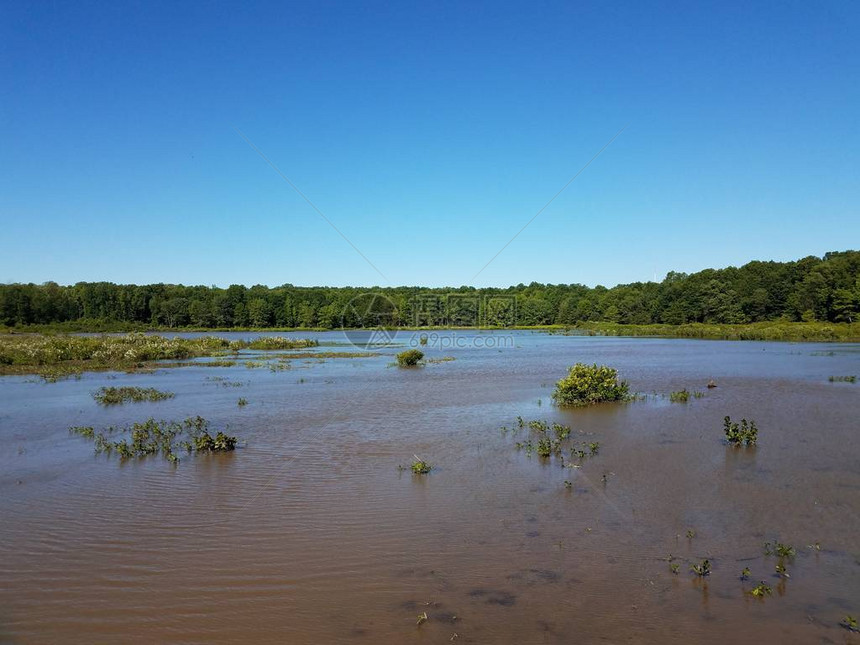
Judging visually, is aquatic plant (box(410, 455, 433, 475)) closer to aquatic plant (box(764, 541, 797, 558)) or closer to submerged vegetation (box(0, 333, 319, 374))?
aquatic plant (box(764, 541, 797, 558))

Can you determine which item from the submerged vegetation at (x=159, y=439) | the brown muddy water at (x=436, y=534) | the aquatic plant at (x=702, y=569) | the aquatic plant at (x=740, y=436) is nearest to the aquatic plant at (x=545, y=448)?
the brown muddy water at (x=436, y=534)

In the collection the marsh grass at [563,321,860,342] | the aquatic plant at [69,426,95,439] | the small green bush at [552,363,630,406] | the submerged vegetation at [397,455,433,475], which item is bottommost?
the aquatic plant at [69,426,95,439]

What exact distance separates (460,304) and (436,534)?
377 ft

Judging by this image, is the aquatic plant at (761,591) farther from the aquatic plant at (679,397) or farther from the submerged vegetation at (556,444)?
the aquatic plant at (679,397)

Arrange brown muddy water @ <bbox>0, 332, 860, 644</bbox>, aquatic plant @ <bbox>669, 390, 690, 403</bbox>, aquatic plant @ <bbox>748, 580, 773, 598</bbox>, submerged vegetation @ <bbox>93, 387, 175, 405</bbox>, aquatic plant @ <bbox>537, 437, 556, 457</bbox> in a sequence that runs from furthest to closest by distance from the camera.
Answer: submerged vegetation @ <bbox>93, 387, 175, 405</bbox>
aquatic plant @ <bbox>669, 390, 690, 403</bbox>
aquatic plant @ <bbox>537, 437, 556, 457</bbox>
aquatic plant @ <bbox>748, 580, 773, 598</bbox>
brown muddy water @ <bbox>0, 332, 860, 644</bbox>

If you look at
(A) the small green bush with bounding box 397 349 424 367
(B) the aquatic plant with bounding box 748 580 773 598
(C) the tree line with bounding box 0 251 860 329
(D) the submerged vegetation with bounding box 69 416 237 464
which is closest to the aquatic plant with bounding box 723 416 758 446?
(B) the aquatic plant with bounding box 748 580 773 598

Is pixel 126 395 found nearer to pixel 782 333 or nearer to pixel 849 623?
pixel 849 623

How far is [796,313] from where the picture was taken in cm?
8431

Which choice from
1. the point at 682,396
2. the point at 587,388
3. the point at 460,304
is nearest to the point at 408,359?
the point at 587,388

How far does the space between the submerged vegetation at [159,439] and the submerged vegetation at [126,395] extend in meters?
5.50

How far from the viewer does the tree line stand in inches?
3519

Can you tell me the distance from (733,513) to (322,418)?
42.7 feet

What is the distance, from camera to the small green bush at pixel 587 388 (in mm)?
20359

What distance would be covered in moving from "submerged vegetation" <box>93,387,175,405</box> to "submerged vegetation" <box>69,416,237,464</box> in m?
5.50
